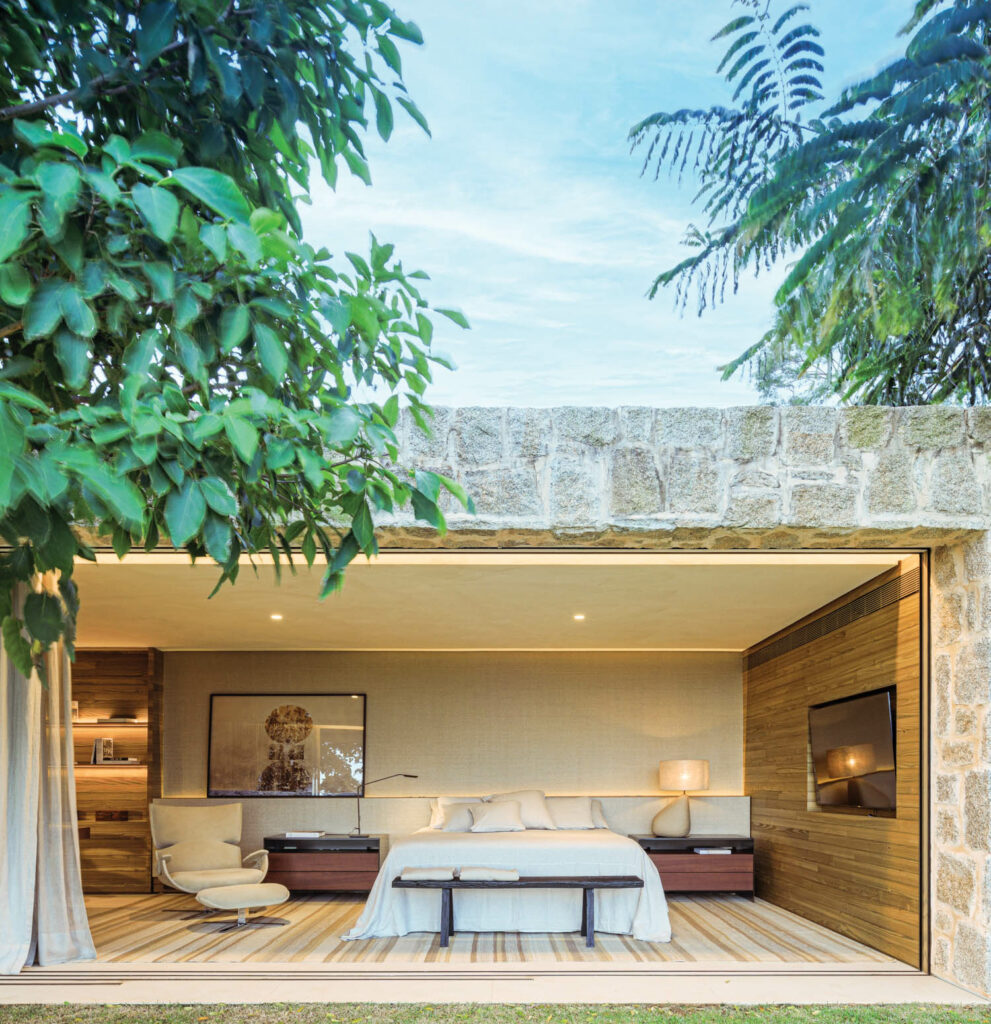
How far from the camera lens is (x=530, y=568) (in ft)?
17.5

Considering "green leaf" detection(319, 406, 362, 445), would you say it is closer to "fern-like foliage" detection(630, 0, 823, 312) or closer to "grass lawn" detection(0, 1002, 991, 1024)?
"fern-like foliage" detection(630, 0, 823, 312)

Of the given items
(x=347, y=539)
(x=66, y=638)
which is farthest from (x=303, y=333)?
(x=66, y=638)

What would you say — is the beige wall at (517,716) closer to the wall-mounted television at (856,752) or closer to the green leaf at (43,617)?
the wall-mounted television at (856,752)

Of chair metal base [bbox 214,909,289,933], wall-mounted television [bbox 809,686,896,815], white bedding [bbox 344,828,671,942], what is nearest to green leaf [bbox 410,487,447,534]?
wall-mounted television [bbox 809,686,896,815]

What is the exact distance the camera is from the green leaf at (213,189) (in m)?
1.19

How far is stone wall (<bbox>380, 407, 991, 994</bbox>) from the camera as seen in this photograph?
433 cm

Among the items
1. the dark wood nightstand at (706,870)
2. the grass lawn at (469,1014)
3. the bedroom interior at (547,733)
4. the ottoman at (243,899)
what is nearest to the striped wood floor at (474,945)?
the bedroom interior at (547,733)

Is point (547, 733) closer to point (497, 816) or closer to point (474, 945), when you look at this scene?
point (497, 816)

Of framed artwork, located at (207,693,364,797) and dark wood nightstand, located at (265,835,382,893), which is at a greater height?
framed artwork, located at (207,693,364,797)

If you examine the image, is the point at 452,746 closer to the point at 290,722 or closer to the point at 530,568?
the point at 290,722

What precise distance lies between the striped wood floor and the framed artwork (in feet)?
6.51

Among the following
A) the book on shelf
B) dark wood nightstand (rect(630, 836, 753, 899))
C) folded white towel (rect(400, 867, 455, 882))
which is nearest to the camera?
folded white towel (rect(400, 867, 455, 882))

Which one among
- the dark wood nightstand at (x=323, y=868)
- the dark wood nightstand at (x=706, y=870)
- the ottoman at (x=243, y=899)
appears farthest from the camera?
the dark wood nightstand at (x=323, y=868)

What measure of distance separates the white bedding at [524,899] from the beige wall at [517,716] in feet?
8.50
